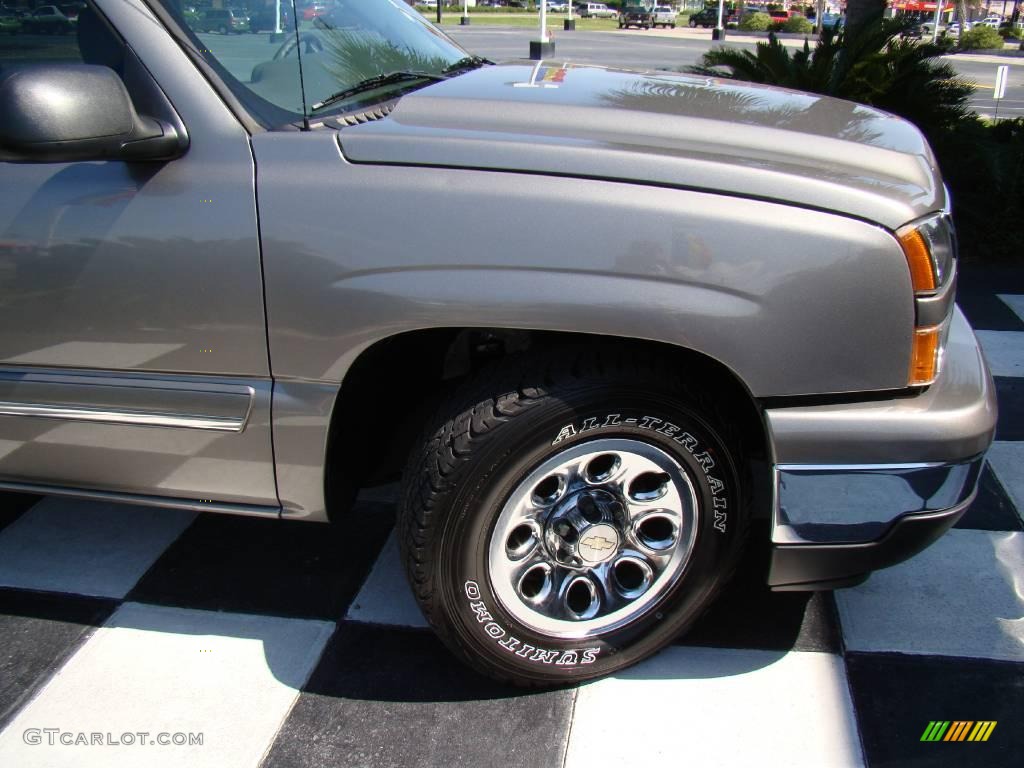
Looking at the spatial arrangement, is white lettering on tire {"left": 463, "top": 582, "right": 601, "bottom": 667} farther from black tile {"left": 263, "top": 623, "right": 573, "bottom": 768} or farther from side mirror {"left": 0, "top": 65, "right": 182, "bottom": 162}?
side mirror {"left": 0, "top": 65, "right": 182, "bottom": 162}

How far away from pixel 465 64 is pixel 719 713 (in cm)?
198

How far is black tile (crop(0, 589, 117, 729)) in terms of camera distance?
2.28m

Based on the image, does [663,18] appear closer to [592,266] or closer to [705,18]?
[705,18]

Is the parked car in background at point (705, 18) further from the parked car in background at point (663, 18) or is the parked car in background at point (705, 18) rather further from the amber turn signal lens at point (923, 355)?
the amber turn signal lens at point (923, 355)

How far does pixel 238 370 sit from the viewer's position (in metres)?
2.05

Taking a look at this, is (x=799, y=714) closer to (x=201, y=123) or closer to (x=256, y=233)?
(x=256, y=233)

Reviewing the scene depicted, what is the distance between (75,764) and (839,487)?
1.77m

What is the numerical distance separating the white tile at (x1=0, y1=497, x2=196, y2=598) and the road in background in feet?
54.8

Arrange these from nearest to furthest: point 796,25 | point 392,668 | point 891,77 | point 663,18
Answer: point 392,668 → point 891,77 → point 796,25 → point 663,18

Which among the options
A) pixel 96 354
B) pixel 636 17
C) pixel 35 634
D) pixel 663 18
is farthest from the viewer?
pixel 663 18

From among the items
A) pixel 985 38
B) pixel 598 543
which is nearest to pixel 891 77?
pixel 598 543

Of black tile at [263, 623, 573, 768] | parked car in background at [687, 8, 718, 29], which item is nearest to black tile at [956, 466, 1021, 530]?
black tile at [263, 623, 573, 768]

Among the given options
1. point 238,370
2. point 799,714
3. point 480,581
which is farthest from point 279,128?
point 799,714

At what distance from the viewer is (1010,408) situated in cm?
375
